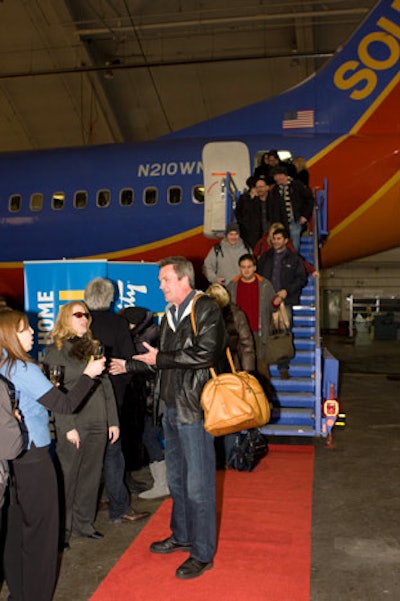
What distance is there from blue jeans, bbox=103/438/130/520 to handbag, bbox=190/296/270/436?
53.9 inches

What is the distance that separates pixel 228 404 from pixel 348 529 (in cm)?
181

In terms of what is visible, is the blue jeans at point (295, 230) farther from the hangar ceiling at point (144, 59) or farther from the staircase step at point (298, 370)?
the hangar ceiling at point (144, 59)

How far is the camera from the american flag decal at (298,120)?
41.7ft

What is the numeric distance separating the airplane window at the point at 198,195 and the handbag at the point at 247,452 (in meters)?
6.48

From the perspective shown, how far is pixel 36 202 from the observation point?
13.2 meters

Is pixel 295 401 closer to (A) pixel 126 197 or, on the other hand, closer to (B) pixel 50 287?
(B) pixel 50 287

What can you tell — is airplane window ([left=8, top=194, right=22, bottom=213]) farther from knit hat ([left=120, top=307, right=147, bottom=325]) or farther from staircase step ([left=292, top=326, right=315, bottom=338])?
knit hat ([left=120, top=307, right=147, bottom=325])

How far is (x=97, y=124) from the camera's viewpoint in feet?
76.9

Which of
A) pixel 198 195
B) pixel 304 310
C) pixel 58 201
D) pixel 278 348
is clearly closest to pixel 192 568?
pixel 278 348

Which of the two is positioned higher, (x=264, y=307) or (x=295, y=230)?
(x=295, y=230)

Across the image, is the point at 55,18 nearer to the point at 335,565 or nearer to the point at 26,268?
the point at 26,268

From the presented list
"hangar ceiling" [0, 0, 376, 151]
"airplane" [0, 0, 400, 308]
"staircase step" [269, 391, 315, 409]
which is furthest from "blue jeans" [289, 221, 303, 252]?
"hangar ceiling" [0, 0, 376, 151]

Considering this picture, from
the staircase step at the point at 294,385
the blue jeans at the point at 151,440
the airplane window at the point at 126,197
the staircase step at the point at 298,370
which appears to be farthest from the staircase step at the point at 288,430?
the airplane window at the point at 126,197

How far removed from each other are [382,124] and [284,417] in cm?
736
